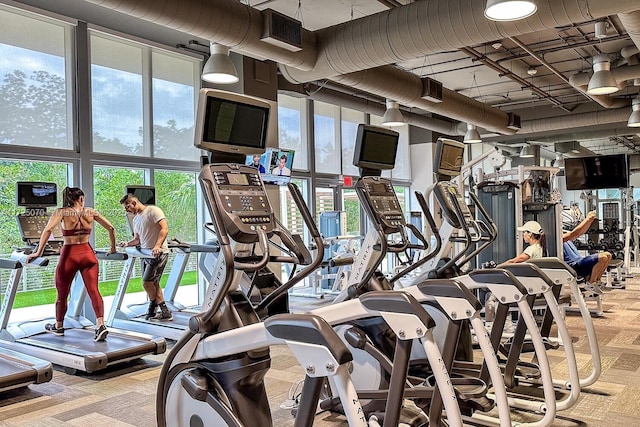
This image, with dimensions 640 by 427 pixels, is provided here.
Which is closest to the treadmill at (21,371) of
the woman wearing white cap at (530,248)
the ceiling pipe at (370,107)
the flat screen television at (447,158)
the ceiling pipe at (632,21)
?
the flat screen television at (447,158)

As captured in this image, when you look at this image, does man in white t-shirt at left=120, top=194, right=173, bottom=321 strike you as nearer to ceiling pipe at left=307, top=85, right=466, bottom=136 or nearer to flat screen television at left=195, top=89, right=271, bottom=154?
flat screen television at left=195, top=89, right=271, bottom=154

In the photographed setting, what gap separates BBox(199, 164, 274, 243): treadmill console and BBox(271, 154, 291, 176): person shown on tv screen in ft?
17.8

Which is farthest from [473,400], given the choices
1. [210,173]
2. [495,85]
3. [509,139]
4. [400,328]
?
[509,139]

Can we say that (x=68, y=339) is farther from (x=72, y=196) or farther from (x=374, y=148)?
(x=374, y=148)

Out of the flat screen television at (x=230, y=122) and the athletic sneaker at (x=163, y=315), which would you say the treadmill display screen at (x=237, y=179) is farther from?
the athletic sneaker at (x=163, y=315)

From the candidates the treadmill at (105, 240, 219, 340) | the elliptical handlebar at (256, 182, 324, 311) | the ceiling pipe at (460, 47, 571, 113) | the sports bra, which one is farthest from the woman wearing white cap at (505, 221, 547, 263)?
the sports bra

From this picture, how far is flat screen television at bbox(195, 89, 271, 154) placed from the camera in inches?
104

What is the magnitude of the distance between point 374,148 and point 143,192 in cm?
361

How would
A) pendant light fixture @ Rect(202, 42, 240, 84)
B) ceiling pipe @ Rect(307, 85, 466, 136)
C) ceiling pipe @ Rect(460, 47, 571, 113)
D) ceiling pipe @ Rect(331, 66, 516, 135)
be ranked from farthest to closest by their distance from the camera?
ceiling pipe @ Rect(307, 85, 466, 136) < ceiling pipe @ Rect(460, 47, 571, 113) < ceiling pipe @ Rect(331, 66, 516, 135) < pendant light fixture @ Rect(202, 42, 240, 84)

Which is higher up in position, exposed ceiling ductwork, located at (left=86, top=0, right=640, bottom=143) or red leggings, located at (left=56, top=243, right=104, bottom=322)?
exposed ceiling ductwork, located at (left=86, top=0, right=640, bottom=143)

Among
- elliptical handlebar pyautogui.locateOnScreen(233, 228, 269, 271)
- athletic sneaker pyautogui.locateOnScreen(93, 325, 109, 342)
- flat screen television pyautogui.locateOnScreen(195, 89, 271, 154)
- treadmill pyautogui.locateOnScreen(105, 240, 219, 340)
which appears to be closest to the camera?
elliptical handlebar pyautogui.locateOnScreen(233, 228, 269, 271)

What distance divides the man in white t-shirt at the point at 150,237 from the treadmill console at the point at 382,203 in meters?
2.93

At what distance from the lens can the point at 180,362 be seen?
8.59ft

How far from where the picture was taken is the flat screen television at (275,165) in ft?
26.4
